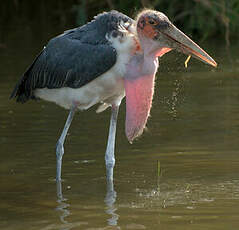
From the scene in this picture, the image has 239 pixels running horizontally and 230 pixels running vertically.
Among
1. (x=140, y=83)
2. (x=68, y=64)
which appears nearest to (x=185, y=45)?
(x=140, y=83)

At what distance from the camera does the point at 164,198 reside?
6.78 meters

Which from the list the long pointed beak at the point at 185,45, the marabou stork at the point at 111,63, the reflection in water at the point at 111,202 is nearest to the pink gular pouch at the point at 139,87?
the marabou stork at the point at 111,63

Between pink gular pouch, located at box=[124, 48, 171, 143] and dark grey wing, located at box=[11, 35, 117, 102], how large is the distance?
23 cm

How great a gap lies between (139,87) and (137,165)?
3.65 ft

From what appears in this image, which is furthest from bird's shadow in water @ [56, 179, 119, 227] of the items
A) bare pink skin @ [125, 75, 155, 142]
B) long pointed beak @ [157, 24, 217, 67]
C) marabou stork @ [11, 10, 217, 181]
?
long pointed beak @ [157, 24, 217, 67]

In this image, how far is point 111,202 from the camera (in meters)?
6.79

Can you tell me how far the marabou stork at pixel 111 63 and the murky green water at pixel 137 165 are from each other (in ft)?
1.23

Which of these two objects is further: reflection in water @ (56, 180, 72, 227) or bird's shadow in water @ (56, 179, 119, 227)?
reflection in water @ (56, 180, 72, 227)

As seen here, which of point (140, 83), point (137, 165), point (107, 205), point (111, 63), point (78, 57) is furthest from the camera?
point (137, 165)

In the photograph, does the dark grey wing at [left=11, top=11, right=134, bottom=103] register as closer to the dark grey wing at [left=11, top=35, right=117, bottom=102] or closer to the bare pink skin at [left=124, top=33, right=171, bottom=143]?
the dark grey wing at [left=11, top=35, right=117, bottom=102]

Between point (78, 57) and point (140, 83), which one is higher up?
point (78, 57)

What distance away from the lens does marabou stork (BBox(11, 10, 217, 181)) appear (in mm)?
6953

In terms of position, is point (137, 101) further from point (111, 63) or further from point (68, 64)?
point (68, 64)

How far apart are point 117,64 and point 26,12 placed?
1475 cm
